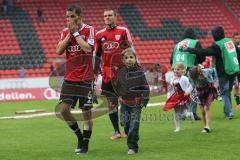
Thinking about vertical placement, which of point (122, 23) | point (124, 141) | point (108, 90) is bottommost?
point (124, 141)

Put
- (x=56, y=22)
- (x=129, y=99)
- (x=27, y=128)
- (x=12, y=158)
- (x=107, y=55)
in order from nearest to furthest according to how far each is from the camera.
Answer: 1. (x=12, y=158)
2. (x=129, y=99)
3. (x=107, y=55)
4. (x=27, y=128)
5. (x=56, y=22)

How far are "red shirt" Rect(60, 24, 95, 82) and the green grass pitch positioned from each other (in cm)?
113

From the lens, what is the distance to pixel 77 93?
8227 millimetres

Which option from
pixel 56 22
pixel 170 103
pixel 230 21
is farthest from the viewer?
pixel 230 21

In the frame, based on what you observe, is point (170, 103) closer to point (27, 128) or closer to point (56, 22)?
point (27, 128)

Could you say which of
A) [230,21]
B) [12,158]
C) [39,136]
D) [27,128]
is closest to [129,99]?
[12,158]

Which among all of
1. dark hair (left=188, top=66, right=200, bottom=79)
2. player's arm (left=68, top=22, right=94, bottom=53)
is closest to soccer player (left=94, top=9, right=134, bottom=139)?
player's arm (left=68, top=22, right=94, bottom=53)

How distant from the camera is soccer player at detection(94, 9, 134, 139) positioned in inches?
377

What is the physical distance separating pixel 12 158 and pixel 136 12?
96.3 feet

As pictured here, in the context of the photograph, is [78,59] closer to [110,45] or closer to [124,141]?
[110,45]

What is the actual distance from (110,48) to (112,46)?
53 millimetres

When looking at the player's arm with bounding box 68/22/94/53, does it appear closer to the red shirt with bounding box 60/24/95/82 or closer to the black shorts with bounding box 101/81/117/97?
the red shirt with bounding box 60/24/95/82

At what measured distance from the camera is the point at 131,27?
35000 millimetres

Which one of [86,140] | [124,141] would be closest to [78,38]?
[86,140]
